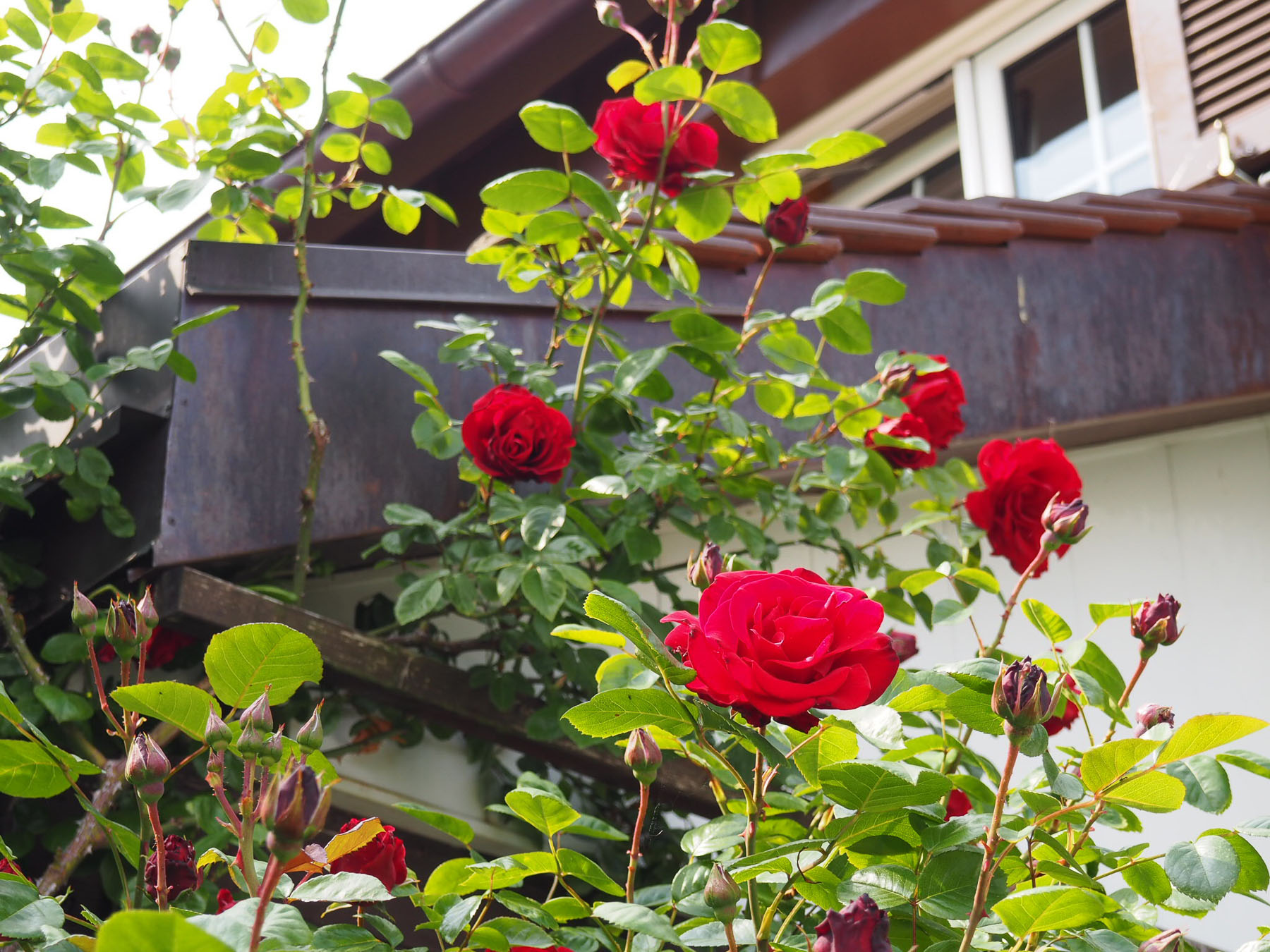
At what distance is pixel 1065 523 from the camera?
0.90 m

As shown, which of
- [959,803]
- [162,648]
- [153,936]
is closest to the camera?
[153,936]

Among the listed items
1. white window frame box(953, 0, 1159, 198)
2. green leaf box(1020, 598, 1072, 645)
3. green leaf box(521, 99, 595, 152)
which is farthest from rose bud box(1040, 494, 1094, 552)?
white window frame box(953, 0, 1159, 198)

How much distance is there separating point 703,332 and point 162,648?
885 millimetres

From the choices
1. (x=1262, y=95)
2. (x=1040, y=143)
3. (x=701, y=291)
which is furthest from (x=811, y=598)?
(x=1040, y=143)

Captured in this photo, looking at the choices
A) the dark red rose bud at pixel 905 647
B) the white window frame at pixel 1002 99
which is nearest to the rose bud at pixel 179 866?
the dark red rose bud at pixel 905 647

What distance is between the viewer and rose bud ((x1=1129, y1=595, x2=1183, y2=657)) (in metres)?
0.87

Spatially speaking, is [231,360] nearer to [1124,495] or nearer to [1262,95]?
[1124,495]

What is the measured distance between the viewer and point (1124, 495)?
8.16 feet

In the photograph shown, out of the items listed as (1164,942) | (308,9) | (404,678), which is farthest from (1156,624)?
(308,9)

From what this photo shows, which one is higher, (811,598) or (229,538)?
(229,538)

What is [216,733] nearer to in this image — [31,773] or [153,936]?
[31,773]

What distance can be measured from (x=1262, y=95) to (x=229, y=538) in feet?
7.74

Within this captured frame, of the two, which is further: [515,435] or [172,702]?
[515,435]

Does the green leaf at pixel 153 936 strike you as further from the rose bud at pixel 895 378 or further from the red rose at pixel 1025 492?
the rose bud at pixel 895 378
